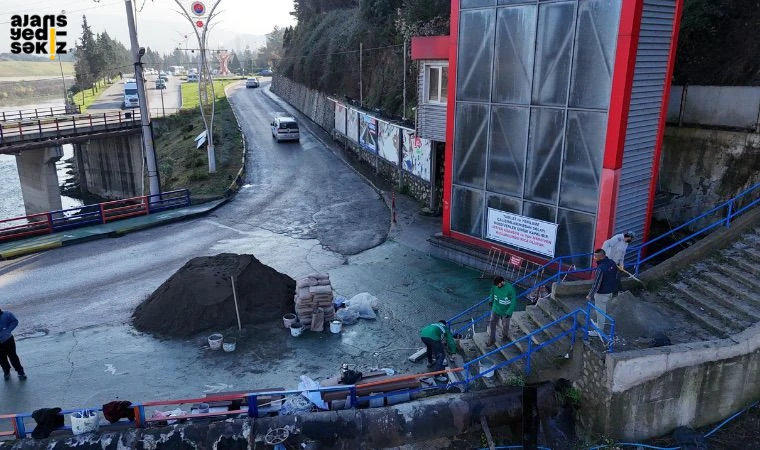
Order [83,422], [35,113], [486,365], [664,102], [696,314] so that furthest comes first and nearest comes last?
[35,113]
[664,102]
[486,365]
[696,314]
[83,422]

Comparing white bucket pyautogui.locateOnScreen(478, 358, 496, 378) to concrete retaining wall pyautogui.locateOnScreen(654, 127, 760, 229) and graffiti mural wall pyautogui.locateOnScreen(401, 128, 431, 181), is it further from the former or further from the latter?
graffiti mural wall pyautogui.locateOnScreen(401, 128, 431, 181)

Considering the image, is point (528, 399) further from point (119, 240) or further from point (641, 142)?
A: point (119, 240)

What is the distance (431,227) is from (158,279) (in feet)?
34.6

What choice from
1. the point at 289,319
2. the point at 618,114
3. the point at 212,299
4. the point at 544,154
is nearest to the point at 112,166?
the point at 212,299

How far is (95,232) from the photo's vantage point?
21.6m

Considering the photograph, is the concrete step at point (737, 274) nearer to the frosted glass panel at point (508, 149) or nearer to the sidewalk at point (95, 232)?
the frosted glass panel at point (508, 149)

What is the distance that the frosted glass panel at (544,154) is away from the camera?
15109 millimetres

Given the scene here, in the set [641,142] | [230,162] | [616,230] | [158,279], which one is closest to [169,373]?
[158,279]

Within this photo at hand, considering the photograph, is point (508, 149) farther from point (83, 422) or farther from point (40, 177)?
point (40, 177)

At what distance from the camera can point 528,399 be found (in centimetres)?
933

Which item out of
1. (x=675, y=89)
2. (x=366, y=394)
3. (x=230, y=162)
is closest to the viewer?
(x=366, y=394)

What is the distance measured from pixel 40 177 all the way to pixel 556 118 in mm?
42064

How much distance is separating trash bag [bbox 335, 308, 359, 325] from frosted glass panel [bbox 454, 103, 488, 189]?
6238 mm

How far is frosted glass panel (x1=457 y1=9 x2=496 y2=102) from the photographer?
1650 cm
